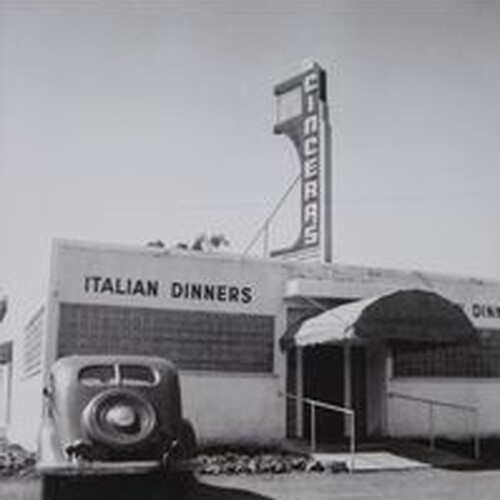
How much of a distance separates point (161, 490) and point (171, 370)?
4.92ft

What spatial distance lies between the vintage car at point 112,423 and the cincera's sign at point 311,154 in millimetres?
8040

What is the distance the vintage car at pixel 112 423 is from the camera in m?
10.1

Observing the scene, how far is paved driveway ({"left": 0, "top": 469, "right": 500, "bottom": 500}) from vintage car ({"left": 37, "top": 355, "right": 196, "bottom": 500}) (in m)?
0.79

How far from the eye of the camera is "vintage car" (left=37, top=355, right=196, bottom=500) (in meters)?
10.1

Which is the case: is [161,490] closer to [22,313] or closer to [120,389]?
[120,389]

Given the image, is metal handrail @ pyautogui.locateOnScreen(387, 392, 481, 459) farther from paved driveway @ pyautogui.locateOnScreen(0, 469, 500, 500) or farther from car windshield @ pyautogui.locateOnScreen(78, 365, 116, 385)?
car windshield @ pyautogui.locateOnScreen(78, 365, 116, 385)

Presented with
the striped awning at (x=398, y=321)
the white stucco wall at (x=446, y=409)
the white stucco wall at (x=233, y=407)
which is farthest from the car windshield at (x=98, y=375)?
the white stucco wall at (x=446, y=409)

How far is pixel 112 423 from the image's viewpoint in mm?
10359

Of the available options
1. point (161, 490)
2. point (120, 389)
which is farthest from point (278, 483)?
point (120, 389)

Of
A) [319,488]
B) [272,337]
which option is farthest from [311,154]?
[319,488]

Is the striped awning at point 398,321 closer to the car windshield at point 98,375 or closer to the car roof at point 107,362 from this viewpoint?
the car roof at point 107,362

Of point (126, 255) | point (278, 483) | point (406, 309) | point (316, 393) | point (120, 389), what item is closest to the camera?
point (120, 389)

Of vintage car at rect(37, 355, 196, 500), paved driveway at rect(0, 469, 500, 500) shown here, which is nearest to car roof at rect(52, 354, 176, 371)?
vintage car at rect(37, 355, 196, 500)

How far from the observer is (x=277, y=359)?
56.4 ft
